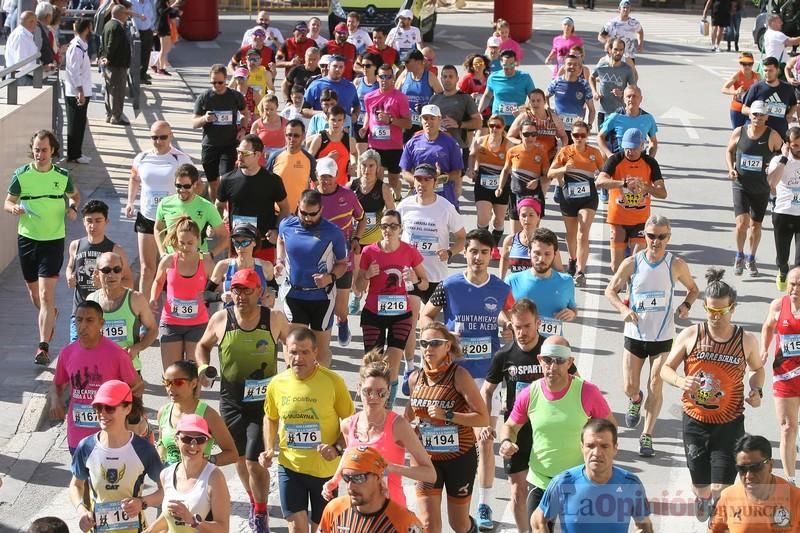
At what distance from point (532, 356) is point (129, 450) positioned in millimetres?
2774

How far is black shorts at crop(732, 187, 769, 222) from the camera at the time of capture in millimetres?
15914

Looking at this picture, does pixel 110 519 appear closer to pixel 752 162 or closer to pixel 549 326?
pixel 549 326

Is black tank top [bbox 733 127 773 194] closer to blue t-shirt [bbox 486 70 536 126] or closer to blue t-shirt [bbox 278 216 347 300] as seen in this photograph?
blue t-shirt [bbox 486 70 536 126]

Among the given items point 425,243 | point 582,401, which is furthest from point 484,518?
point 425,243

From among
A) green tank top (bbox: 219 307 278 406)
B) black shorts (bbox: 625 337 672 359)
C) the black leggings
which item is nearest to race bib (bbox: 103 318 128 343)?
green tank top (bbox: 219 307 278 406)

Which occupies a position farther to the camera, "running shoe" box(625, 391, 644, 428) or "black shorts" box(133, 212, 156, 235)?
"black shorts" box(133, 212, 156, 235)

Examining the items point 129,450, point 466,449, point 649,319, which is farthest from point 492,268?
point 129,450

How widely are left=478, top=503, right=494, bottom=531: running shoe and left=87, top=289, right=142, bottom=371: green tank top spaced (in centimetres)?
265

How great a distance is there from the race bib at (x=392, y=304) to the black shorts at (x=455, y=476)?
2.79 m

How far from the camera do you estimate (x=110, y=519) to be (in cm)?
838

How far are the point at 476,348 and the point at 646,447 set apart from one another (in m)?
1.66

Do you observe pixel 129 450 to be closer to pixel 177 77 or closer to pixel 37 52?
pixel 37 52

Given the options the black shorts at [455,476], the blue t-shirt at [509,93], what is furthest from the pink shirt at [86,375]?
the blue t-shirt at [509,93]

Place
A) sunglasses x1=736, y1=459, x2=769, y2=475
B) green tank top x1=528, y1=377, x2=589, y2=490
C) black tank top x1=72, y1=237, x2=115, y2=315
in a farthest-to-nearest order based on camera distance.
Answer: black tank top x1=72, y1=237, x2=115, y2=315 → green tank top x1=528, y1=377, x2=589, y2=490 → sunglasses x1=736, y1=459, x2=769, y2=475
